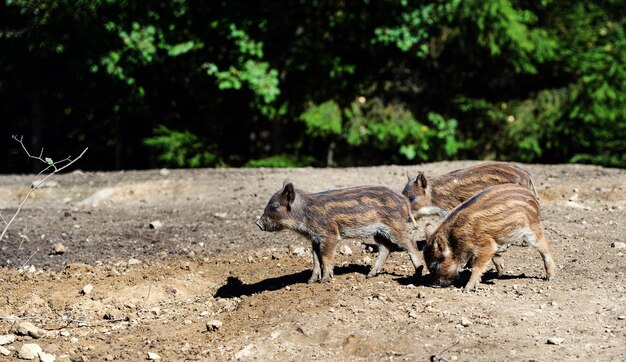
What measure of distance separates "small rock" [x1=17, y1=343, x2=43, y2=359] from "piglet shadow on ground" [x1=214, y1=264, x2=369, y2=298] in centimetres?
170

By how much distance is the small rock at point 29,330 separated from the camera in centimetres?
698

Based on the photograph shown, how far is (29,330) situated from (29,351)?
47 centimetres

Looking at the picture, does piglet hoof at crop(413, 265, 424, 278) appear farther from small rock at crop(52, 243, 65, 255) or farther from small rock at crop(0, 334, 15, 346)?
small rock at crop(52, 243, 65, 255)

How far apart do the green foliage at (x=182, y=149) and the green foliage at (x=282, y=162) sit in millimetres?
818

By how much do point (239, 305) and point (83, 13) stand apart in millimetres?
9578

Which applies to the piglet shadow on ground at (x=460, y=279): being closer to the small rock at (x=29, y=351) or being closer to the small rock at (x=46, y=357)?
the small rock at (x=46, y=357)

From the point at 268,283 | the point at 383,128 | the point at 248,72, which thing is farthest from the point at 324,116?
the point at 268,283

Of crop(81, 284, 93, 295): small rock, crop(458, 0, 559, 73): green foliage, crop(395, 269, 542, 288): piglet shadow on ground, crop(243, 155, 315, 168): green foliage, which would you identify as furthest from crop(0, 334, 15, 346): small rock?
crop(458, 0, 559, 73): green foliage

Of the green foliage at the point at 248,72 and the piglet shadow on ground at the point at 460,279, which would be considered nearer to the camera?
the piglet shadow on ground at the point at 460,279

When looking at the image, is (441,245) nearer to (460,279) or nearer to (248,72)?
(460,279)

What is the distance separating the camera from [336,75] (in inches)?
645

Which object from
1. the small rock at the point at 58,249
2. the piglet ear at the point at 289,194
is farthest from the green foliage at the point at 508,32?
the small rock at the point at 58,249

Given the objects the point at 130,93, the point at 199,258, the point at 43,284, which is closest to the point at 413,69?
the point at 130,93

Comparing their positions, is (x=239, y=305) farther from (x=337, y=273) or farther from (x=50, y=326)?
(x=50, y=326)
